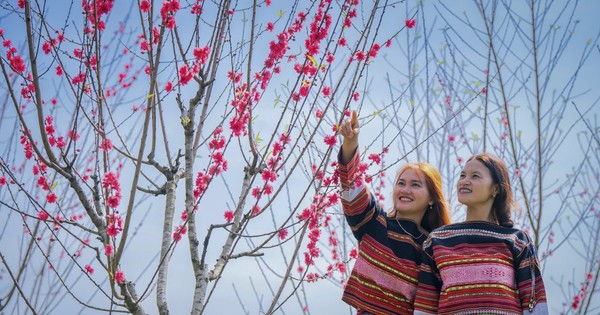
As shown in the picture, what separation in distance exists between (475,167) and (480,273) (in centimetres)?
53

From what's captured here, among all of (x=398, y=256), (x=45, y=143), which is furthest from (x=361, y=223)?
(x=45, y=143)

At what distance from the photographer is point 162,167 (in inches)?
111

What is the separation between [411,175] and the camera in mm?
2787

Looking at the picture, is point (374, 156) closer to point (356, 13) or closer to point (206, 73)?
point (356, 13)

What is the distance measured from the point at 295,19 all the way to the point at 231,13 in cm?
37

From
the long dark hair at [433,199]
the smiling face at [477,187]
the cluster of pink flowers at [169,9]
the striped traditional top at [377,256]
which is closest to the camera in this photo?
the cluster of pink flowers at [169,9]

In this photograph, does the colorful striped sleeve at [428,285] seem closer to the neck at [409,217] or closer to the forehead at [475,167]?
the neck at [409,217]

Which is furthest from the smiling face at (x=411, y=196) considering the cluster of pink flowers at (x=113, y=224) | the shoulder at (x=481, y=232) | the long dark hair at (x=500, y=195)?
the cluster of pink flowers at (x=113, y=224)

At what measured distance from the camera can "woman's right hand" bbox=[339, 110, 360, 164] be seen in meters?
2.56

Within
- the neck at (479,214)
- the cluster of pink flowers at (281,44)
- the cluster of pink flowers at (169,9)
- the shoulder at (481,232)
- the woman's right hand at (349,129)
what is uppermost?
the cluster of pink flowers at (281,44)

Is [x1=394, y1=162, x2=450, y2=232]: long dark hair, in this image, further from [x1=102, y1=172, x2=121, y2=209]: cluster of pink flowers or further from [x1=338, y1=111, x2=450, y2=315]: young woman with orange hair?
[x1=102, y1=172, x2=121, y2=209]: cluster of pink flowers

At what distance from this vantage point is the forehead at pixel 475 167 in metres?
2.72

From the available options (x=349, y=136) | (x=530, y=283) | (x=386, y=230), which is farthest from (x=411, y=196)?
(x=530, y=283)

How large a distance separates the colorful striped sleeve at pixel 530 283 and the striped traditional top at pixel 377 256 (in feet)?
1.41
